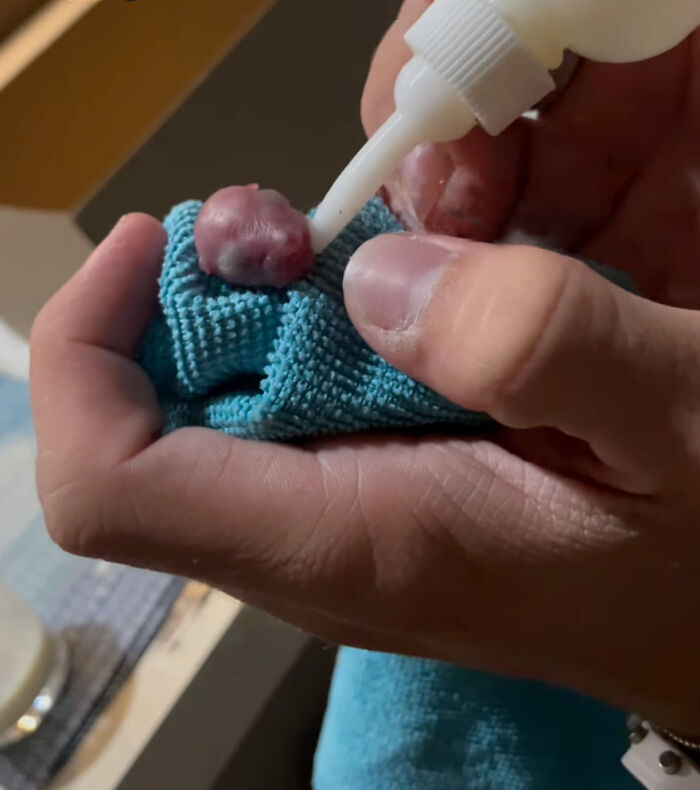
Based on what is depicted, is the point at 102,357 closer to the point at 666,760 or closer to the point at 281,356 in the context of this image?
the point at 281,356

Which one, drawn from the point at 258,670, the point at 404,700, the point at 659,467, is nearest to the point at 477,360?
the point at 659,467

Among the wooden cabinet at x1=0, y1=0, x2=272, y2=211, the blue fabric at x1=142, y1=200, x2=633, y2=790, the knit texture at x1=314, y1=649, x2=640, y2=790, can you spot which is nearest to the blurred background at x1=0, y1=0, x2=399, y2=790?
the wooden cabinet at x1=0, y1=0, x2=272, y2=211

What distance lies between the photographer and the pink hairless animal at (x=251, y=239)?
298mm

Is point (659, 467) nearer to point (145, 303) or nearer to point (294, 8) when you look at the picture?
point (145, 303)

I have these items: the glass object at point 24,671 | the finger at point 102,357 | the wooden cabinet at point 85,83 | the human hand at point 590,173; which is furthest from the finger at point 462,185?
the glass object at point 24,671

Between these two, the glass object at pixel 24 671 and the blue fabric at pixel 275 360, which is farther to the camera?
the glass object at pixel 24 671

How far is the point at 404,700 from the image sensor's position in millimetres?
501

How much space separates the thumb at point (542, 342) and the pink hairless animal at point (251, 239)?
0.13ft

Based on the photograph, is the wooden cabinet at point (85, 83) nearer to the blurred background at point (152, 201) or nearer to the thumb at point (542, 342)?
the blurred background at point (152, 201)

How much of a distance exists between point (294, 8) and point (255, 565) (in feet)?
1.42

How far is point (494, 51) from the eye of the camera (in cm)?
26

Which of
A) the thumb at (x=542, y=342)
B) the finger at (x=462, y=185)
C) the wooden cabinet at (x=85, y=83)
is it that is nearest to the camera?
the thumb at (x=542, y=342)

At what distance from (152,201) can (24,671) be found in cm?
31

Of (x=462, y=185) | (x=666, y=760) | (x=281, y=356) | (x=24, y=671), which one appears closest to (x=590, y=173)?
(x=462, y=185)
